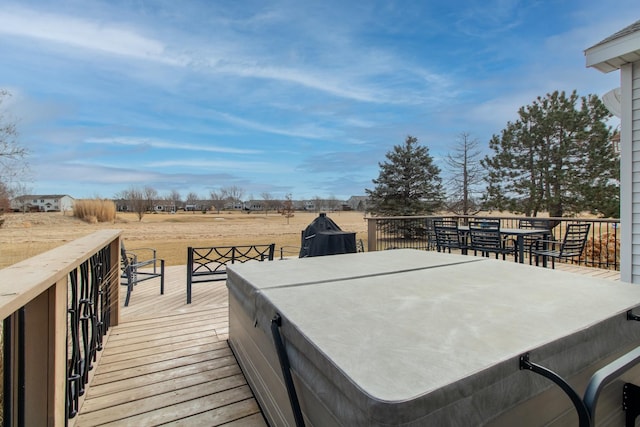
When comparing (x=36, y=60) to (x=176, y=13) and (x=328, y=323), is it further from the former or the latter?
(x=328, y=323)

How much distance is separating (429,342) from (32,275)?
1.36 metres

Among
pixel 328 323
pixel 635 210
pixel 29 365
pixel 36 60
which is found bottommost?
pixel 29 365

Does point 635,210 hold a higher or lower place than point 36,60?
lower

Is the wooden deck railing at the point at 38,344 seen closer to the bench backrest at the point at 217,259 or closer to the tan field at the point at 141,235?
the bench backrest at the point at 217,259

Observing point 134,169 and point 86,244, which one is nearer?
point 86,244

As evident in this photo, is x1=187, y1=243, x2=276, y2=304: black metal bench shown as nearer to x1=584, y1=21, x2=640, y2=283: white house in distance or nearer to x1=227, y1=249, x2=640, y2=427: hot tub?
x1=227, y1=249, x2=640, y2=427: hot tub

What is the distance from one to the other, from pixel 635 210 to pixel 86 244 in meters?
4.68

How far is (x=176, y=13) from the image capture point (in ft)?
22.6

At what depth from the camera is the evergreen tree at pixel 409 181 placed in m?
17.9

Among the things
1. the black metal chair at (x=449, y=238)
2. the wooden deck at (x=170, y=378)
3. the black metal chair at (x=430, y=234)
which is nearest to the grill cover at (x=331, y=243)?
the wooden deck at (x=170, y=378)

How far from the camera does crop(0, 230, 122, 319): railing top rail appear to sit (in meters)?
0.84

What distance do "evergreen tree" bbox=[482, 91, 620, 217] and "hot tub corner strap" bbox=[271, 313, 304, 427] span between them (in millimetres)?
15114

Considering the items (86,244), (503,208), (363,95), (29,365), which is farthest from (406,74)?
(29,365)

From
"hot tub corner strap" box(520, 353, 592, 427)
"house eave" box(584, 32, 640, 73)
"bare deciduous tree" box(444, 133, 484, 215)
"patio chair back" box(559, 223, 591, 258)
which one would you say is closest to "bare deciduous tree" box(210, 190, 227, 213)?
"bare deciduous tree" box(444, 133, 484, 215)
